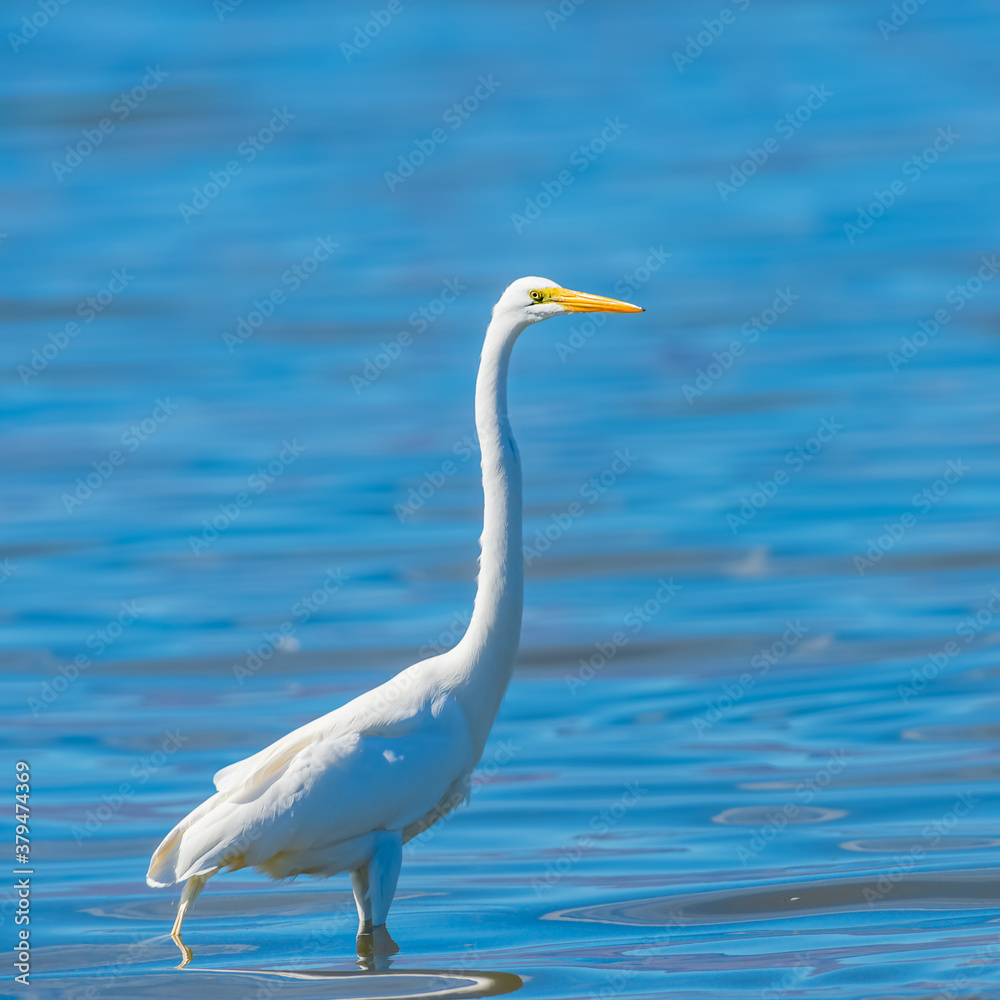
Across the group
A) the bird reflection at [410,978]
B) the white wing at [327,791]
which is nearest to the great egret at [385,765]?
the white wing at [327,791]

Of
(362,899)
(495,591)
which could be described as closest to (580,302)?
(495,591)

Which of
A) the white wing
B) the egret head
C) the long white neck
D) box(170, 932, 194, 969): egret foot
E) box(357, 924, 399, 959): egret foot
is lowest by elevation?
box(170, 932, 194, 969): egret foot

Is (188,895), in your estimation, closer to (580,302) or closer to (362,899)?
(362,899)

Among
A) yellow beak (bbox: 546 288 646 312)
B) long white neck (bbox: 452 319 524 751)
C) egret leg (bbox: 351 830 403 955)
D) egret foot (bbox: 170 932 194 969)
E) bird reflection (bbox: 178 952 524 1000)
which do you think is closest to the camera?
bird reflection (bbox: 178 952 524 1000)

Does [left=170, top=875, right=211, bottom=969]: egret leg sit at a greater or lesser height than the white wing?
lesser

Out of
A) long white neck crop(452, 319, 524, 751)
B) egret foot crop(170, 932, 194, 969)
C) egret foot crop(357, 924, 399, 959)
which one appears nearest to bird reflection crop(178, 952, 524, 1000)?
egret foot crop(357, 924, 399, 959)

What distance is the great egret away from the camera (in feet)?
28.2

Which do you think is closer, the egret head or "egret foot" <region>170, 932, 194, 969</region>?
the egret head

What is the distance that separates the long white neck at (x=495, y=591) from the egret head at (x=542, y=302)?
1.20 ft

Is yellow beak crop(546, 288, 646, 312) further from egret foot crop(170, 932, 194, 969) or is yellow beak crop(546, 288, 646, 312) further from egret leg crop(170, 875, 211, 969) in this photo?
egret foot crop(170, 932, 194, 969)

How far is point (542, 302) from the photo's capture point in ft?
28.5

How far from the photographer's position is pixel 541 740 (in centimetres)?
1355

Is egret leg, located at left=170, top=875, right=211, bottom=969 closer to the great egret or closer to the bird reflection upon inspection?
the great egret

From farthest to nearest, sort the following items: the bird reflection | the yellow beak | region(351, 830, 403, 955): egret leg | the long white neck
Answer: the long white neck → region(351, 830, 403, 955): egret leg → the yellow beak → the bird reflection
